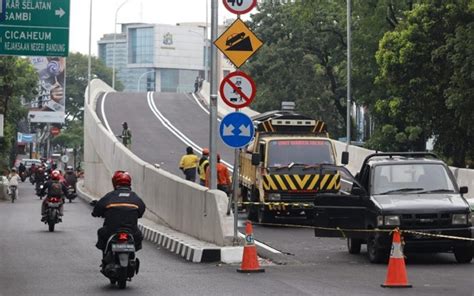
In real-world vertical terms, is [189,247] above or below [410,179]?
below

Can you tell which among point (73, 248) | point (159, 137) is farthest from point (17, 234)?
point (159, 137)

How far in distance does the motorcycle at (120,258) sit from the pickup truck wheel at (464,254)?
5.84 metres

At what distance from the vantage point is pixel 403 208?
17906mm

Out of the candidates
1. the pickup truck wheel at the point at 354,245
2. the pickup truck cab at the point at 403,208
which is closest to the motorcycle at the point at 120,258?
the pickup truck cab at the point at 403,208

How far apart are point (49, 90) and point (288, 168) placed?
74.5 meters

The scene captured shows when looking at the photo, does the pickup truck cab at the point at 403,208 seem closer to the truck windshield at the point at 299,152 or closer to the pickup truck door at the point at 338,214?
the pickup truck door at the point at 338,214

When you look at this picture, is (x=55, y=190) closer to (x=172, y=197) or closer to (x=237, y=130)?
(x=172, y=197)

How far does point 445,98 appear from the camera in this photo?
44781mm

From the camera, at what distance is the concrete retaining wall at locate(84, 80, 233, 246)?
20.3 m

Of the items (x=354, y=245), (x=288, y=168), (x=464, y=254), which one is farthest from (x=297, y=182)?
(x=464, y=254)

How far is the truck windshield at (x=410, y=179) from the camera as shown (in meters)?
18.8

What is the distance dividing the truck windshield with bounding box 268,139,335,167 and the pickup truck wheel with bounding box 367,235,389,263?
9.21 metres

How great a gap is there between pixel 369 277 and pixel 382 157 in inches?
171

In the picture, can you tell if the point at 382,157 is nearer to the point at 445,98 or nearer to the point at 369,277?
the point at 369,277
